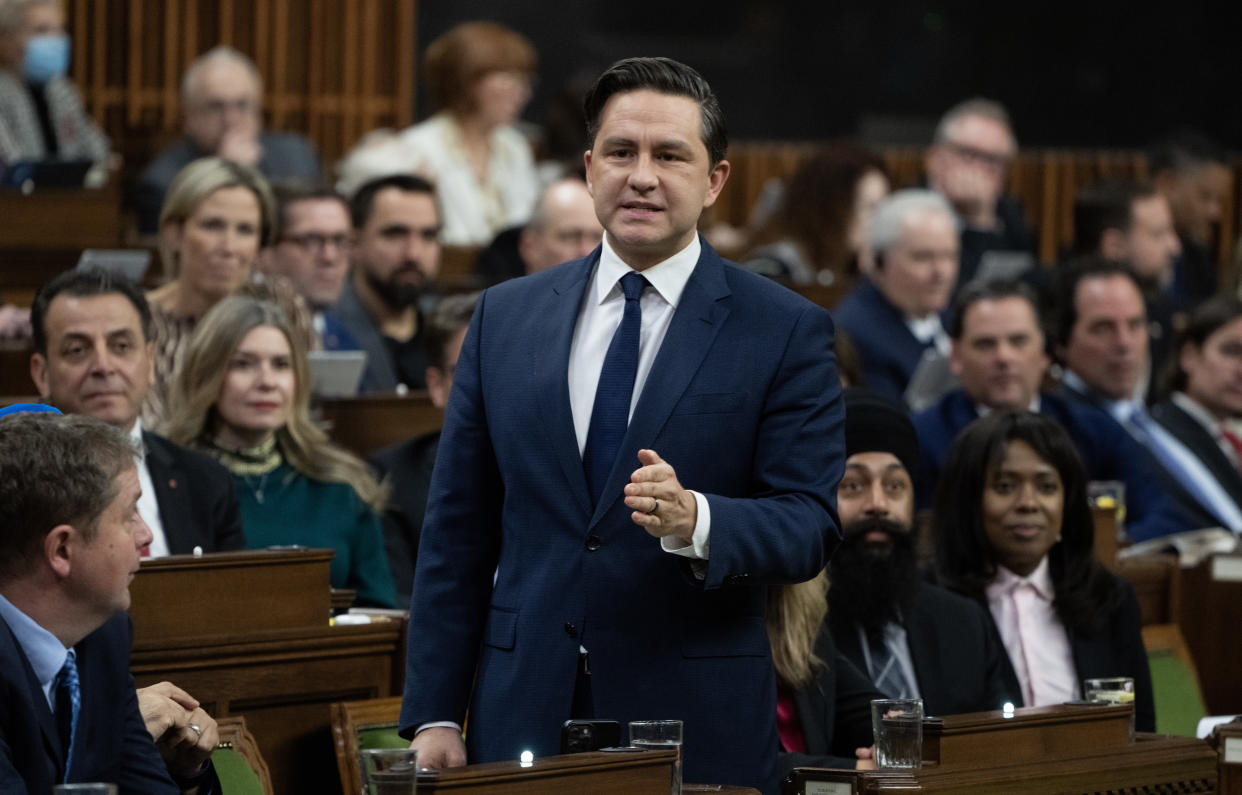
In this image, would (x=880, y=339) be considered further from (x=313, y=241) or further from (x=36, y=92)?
(x=36, y=92)

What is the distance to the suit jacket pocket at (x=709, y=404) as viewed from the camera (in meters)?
2.26

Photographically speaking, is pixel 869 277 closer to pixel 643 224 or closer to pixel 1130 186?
pixel 1130 186

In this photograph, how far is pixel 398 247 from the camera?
18.5 ft

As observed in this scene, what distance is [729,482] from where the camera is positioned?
228 centimetres

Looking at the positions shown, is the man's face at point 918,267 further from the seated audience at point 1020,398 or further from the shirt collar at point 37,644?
the shirt collar at point 37,644

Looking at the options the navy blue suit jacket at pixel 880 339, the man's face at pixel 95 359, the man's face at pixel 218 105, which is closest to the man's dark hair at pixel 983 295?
the navy blue suit jacket at pixel 880 339

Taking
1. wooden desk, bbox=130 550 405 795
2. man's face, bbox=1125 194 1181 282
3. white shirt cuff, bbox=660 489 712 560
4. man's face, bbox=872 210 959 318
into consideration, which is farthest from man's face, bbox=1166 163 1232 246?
white shirt cuff, bbox=660 489 712 560

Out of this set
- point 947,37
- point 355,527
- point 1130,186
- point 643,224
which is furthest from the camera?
point 947,37

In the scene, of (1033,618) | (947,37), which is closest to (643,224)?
(1033,618)

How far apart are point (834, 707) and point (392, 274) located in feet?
9.35

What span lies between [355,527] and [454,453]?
5.29 ft

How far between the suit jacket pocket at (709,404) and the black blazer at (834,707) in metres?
0.87

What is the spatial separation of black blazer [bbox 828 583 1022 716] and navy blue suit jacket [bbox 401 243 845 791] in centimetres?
105

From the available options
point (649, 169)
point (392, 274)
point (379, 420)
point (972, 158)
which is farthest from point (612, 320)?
point (972, 158)
